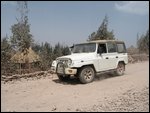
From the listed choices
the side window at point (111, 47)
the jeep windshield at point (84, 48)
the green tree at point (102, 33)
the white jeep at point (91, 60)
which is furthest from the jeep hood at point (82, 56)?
the green tree at point (102, 33)

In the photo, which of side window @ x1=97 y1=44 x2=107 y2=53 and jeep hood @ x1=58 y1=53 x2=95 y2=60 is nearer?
jeep hood @ x1=58 y1=53 x2=95 y2=60

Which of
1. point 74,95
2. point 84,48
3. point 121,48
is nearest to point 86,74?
point 84,48

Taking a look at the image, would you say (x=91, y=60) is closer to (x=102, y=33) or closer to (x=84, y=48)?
(x=84, y=48)

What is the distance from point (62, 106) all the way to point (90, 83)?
13.6ft

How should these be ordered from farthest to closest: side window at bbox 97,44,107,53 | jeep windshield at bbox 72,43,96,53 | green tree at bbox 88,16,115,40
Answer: green tree at bbox 88,16,115,40, side window at bbox 97,44,107,53, jeep windshield at bbox 72,43,96,53

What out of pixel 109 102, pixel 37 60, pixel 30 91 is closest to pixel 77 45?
pixel 37 60

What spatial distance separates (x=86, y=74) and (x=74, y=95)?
274cm

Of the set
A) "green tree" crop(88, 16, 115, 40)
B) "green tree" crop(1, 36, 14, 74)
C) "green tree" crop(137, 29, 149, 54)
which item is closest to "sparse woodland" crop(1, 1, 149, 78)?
"green tree" crop(1, 36, 14, 74)

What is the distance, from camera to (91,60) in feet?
40.0

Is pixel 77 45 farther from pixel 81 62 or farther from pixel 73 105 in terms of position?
pixel 73 105

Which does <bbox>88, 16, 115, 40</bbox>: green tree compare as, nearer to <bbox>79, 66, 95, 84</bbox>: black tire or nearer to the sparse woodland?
the sparse woodland

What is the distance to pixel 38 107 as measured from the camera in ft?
25.4

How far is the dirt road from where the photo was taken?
25.3ft

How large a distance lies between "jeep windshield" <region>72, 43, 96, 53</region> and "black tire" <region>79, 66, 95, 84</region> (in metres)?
1.01
